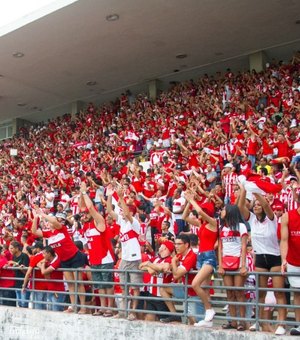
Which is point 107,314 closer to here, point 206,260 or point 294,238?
point 206,260

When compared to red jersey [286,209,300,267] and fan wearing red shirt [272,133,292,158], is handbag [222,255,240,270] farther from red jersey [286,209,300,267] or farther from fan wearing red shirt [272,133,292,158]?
fan wearing red shirt [272,133,292,158]

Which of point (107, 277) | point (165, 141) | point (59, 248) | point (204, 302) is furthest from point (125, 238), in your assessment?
point (165, 141)

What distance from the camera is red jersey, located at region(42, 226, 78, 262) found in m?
8.70

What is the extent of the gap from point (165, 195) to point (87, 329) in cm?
525

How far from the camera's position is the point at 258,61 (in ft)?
64.4

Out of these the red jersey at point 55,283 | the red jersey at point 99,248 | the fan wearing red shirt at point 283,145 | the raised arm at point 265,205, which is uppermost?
the fan wearing red shirt at point 283,145

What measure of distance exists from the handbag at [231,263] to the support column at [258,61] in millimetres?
13806

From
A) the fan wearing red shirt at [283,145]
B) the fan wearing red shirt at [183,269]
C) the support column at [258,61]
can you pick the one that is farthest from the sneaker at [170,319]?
the support column at [258,61]

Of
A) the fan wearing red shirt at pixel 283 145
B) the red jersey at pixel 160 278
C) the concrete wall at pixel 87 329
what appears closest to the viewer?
the concrete wall at pixel 87 329

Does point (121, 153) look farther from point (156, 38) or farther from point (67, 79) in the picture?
point (67, 79)

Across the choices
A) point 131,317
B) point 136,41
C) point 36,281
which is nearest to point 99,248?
point 131,317

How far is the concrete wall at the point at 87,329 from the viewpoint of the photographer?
652cm

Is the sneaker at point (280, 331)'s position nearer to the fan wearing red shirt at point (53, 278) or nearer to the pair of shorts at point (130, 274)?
the pair of shorts at point (130, 274)

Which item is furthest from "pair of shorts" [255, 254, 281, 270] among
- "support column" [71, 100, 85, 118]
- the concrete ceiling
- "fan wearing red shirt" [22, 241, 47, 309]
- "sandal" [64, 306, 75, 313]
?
"support column" [71, 100, 85, 118]
